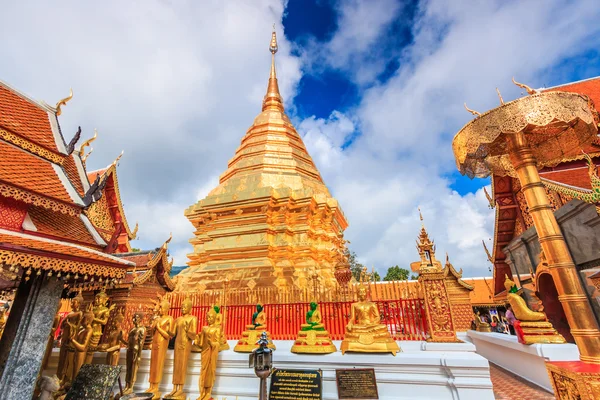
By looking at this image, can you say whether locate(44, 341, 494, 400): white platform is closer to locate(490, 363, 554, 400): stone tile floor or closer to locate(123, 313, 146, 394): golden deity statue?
locate(123, 313, 146, 394): golden deity statue

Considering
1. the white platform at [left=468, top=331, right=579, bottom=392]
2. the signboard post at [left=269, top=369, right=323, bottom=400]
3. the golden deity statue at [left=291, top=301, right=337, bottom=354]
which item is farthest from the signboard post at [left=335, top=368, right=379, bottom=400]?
the white platform at [left=468, top=331, right=579, bottom=392]

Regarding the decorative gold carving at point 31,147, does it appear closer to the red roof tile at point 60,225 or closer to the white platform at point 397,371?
the red roof tile at point 60,225

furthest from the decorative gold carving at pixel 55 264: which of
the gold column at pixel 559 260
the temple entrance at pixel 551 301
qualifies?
the temple entrance at pixel 551 301

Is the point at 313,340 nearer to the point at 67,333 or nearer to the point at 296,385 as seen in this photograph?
the point at 296,385

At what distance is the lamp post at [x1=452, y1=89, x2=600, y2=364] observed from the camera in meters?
3.49

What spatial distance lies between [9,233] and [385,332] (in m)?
5.00

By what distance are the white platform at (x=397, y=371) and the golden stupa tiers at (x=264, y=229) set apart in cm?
284

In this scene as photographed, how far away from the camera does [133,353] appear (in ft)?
14.5

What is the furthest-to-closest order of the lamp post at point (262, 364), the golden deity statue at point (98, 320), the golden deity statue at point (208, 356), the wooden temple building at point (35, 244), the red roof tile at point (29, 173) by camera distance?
the golden deity statue at point (98, 320), the golden deity statue at point (208, 356), the red roof tile at point (29, 173), the wooden temple building at point (35, 244), the lamp post at point (262, 364)

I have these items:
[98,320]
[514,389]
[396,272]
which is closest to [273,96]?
[98,320]

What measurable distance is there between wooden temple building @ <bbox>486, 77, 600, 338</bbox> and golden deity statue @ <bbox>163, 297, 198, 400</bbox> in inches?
222

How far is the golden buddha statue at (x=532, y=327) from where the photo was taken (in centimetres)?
405

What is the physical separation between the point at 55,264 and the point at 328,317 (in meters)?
4.14

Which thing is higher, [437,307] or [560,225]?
[560,225]
